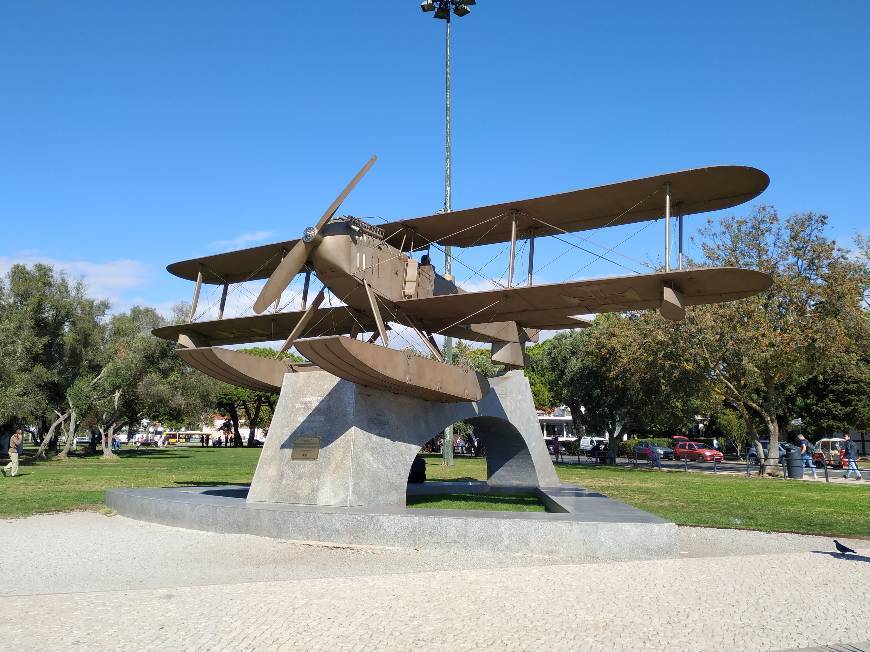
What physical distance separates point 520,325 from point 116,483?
597 inches

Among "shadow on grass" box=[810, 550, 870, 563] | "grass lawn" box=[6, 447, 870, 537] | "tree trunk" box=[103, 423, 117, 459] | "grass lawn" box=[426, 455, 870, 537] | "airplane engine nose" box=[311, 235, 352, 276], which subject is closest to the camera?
"shadow on grass" box=[810, 550, 870, 563]

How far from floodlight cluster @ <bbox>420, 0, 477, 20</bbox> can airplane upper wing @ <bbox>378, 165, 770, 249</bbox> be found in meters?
17.5

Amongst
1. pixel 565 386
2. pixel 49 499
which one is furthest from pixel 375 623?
pixel 565 386

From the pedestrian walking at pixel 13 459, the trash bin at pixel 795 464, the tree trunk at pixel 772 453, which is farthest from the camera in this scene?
Answer: the tree trunk at pixel 772 453

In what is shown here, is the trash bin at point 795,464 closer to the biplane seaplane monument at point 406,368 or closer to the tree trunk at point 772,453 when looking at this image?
the tree trunk at point 772,453

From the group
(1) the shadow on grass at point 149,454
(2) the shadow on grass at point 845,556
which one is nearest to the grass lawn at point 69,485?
(2) the shadow on grass at point 845,556

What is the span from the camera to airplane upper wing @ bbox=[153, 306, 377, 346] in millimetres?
17531

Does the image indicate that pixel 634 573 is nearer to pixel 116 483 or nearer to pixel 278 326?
pixel 278 326

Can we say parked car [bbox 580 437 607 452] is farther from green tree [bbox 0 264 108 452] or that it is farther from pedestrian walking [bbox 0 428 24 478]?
pedestrian walking [bbox 0 428 24 478]

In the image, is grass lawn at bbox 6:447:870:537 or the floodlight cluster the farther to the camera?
the floodlight cluster

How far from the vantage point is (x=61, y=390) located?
4047 centimetres

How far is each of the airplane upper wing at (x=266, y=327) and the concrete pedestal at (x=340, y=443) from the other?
323cm

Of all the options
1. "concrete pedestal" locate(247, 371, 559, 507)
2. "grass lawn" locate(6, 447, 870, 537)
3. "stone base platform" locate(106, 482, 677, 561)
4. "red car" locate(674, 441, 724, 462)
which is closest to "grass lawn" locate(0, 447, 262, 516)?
"grass lawn" locate(6, 447, 870, 537)

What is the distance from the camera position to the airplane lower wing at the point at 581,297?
13266 mm
